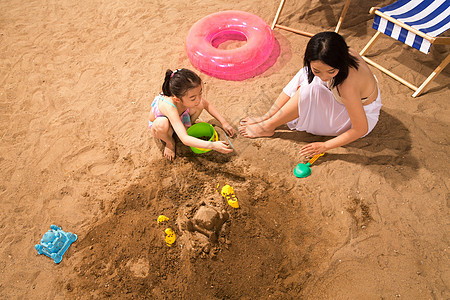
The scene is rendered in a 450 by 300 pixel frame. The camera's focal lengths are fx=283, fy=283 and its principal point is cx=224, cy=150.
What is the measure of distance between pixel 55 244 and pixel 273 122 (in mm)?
2242

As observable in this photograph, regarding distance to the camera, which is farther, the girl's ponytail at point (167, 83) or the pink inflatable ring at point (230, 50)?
the pink inflatable ring at point (230, 50)

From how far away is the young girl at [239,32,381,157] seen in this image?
78.5 inches

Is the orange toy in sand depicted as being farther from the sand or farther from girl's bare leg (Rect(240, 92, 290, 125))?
girl's bare leg (Rect(240, 92, 290, 125))

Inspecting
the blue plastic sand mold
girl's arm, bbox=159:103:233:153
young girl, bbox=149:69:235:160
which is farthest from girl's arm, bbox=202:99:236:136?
the blue plastic sand mold

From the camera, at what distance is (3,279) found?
89.5 inches

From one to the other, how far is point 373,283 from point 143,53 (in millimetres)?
3857

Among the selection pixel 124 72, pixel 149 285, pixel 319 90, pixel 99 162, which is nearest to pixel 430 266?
pixel 319 90

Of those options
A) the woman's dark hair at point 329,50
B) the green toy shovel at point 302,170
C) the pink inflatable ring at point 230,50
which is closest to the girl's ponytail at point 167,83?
the woman's dark hair at point 329,50

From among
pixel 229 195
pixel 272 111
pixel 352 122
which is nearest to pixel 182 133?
pixel 229 195

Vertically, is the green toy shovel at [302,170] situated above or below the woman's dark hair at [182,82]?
below

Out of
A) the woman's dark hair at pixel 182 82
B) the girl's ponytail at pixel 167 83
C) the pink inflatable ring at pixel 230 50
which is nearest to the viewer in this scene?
the woman's dark hair at pixel 182 82

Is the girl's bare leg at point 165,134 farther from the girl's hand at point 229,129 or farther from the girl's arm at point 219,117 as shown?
the girl's hand at point 229,129

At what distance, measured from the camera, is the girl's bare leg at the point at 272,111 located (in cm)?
295

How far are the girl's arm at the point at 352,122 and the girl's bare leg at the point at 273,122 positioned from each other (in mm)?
355
